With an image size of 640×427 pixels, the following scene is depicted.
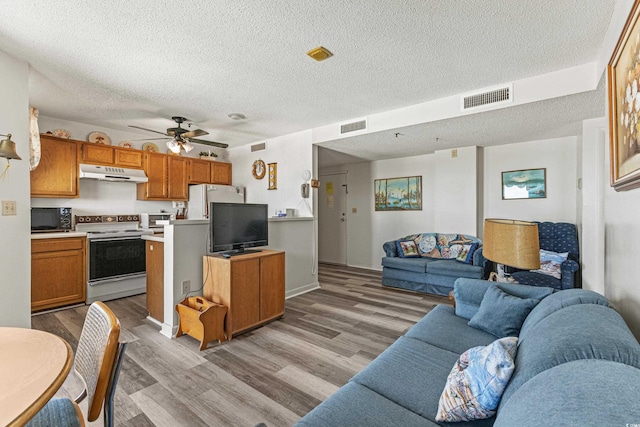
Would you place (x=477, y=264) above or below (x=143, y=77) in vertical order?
below

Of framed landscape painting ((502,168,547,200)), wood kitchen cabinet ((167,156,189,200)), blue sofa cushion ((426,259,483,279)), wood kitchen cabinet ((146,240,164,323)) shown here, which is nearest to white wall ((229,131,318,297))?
wood kitchen cabinet ((167,156,189,200))

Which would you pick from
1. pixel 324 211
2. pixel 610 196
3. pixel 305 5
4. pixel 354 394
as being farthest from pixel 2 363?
pixel 324 211

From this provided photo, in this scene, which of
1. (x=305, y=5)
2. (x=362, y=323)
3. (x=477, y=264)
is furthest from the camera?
(x=477, y=264)

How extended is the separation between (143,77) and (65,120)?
7.91 ft

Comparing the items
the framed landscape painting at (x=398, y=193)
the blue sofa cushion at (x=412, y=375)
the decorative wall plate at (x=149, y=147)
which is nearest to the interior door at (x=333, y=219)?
the framed landscape painting at (x=398, y=193)

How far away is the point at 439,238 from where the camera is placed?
4.76 metres

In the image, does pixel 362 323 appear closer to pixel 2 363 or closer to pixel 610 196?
pixel 610 196

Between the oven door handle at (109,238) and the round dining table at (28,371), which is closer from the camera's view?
the round dining table at (28,371)

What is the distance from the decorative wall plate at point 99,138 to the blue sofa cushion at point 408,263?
4785 millimetres

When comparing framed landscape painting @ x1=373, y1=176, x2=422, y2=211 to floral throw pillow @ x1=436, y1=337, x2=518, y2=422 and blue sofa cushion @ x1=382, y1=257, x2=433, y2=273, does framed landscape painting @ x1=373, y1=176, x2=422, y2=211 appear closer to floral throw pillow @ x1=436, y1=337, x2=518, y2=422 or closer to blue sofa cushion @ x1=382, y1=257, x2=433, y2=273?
blue sofa cushion @ x1=382, y1=257, x2=433, y2=273

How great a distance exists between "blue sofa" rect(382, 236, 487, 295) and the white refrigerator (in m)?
2.96

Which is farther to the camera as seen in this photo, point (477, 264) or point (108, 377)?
point (477, 264)

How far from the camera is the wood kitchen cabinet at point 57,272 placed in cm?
342

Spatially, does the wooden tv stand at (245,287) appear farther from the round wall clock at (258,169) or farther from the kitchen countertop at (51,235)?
the round wall clock at (258,169)
